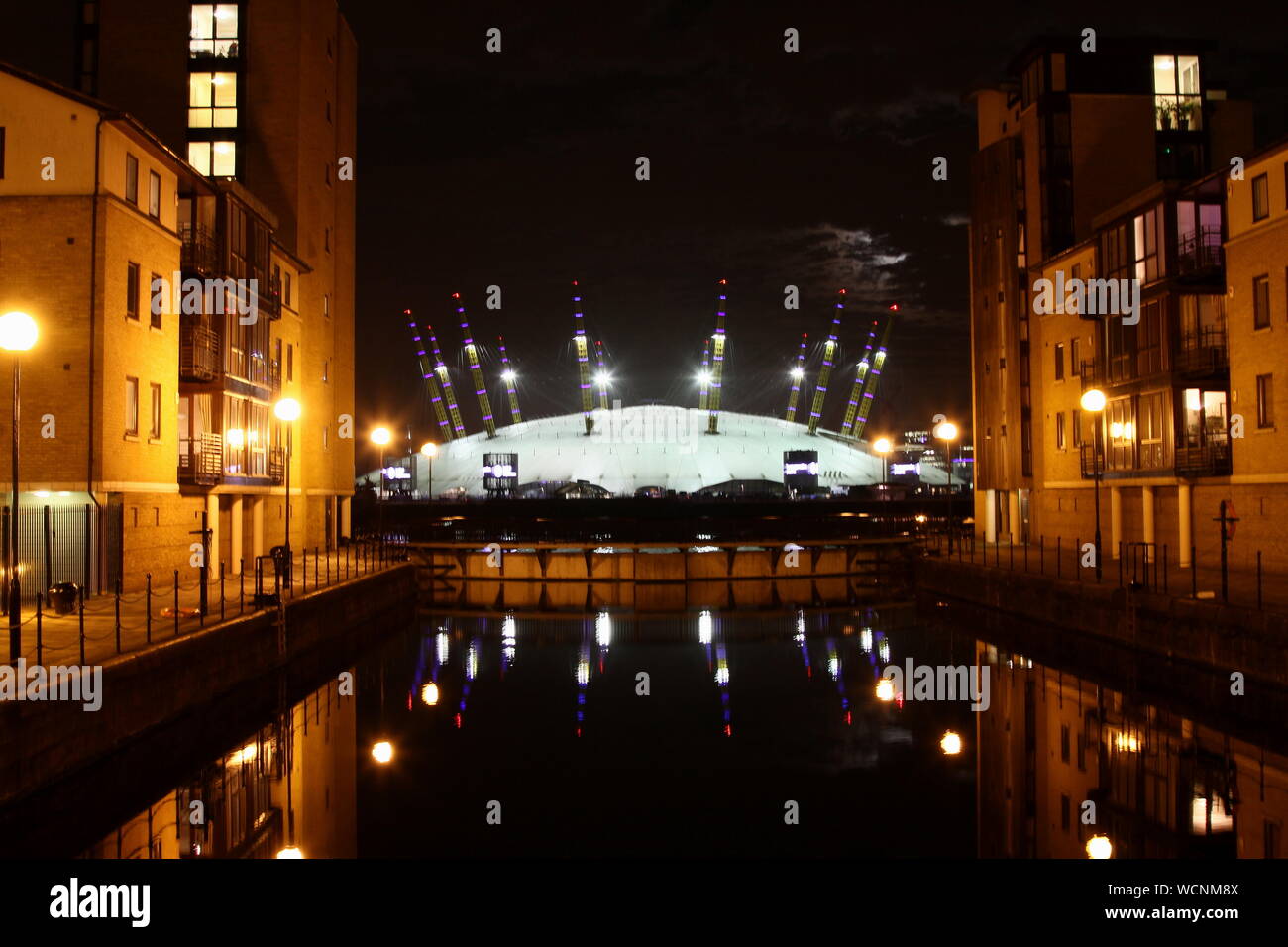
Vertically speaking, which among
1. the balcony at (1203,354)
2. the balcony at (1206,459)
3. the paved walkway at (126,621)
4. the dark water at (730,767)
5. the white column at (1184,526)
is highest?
the balcony at (1203,354)

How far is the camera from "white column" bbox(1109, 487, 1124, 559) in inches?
1375

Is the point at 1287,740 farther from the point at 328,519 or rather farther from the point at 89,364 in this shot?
the point at 328,519

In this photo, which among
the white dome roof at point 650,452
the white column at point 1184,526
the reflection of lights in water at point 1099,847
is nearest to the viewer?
the reflection of lights in water at point 1099,847

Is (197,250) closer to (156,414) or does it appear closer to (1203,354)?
(156,414)

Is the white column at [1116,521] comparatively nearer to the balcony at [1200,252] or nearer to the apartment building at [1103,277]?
the apartment building at [1103,277]

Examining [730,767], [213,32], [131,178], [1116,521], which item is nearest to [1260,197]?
[1116,521]

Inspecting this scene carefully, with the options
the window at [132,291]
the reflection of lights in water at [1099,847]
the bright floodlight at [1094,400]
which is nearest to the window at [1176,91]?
the bright floodlight at [1094,400]

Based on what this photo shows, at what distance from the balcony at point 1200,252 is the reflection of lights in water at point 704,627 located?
16773 mm

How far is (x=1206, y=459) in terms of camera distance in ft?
96.0

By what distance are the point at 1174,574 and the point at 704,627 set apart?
12887 mm

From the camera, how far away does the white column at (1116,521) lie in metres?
34.9

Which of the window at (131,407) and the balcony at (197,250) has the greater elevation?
the balcony at (197,250)

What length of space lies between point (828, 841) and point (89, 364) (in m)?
19.4

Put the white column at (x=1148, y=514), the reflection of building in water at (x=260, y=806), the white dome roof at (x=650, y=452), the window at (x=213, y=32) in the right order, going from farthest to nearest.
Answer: the white dome roof at (x=650, y=452) → the window at (x=213, y=32) → the white column at (x=1148, y=514) → the reflection of building in water at (x=260, y=806)
